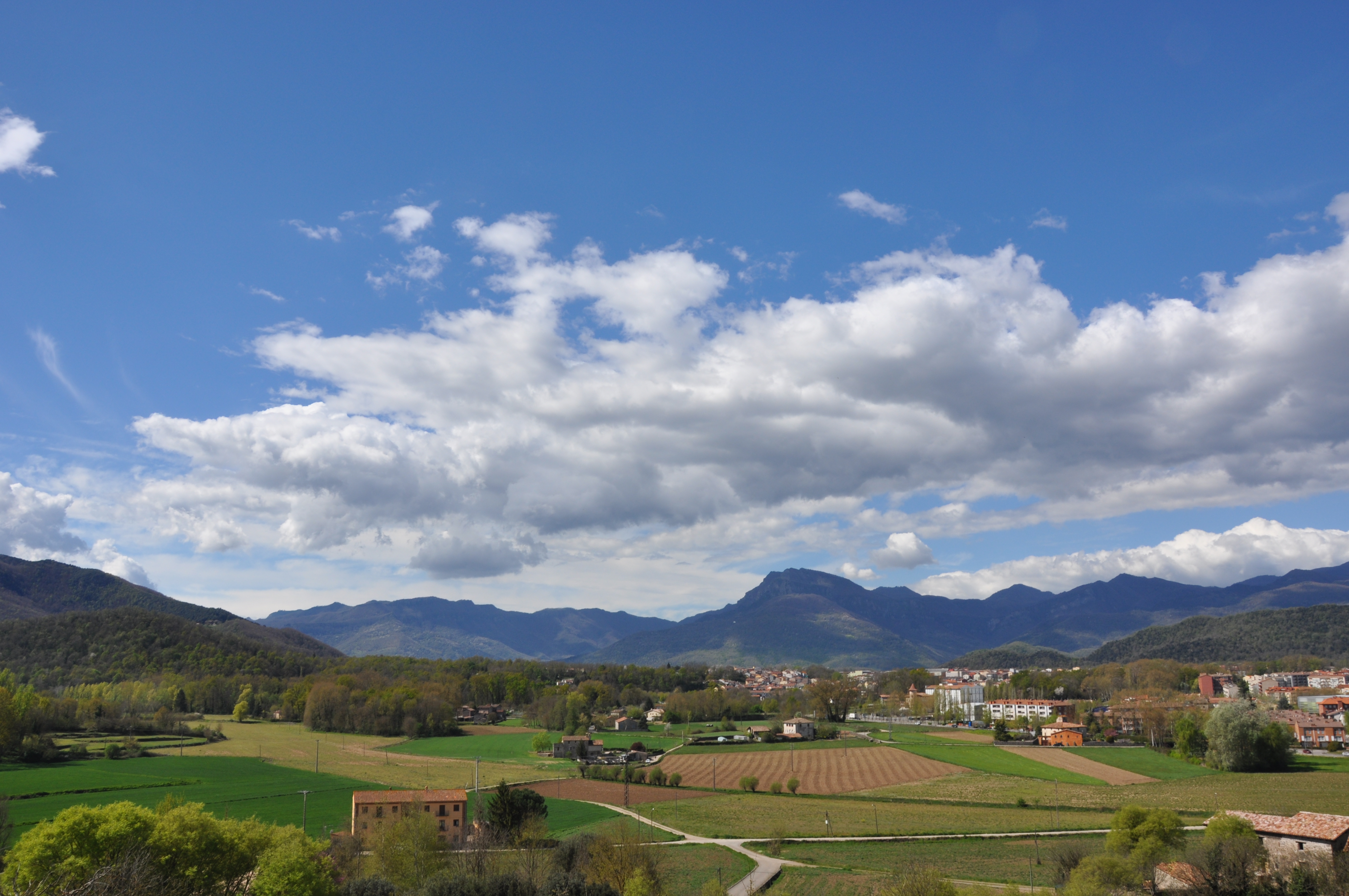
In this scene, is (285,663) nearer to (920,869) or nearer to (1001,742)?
(1001,742)

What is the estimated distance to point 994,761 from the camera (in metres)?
90.5

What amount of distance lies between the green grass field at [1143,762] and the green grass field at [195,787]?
74.7 metres

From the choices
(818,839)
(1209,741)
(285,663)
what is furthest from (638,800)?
(285,663)

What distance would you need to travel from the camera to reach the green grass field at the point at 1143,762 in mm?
79188

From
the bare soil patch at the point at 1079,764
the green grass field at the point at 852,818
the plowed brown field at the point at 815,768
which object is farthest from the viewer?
the plowed brown field at the point at 815,768

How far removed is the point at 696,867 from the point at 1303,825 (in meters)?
29.6

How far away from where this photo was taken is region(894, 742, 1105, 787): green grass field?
7862 cm

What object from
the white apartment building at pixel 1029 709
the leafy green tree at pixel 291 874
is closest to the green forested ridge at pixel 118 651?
the leafy green tree at pixel 291 874

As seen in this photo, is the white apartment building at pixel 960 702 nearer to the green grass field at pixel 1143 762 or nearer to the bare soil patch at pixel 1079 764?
the green grass field at pixel 1143 762

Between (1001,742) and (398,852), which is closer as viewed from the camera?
(398,852)

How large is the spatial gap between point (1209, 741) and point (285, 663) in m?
169

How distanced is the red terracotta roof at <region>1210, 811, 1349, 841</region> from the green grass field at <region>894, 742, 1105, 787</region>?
121 feet

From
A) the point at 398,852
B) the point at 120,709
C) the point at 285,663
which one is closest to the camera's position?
the point at 398,852

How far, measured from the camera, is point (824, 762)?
93.1 metres
